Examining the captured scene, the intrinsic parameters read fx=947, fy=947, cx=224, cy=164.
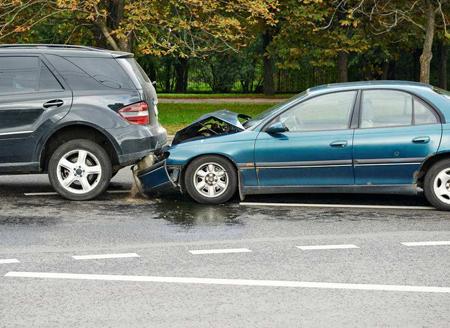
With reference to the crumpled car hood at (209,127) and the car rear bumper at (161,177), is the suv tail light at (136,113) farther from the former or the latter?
the car rear bumper at (161,177)

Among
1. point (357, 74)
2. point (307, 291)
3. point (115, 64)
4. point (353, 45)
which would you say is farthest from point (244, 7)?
point (357, 74)

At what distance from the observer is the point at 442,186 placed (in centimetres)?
1022

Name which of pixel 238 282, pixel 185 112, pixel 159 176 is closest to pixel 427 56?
pixel 185 112

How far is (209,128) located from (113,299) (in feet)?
17.0

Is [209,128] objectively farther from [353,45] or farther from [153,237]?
[353,45]

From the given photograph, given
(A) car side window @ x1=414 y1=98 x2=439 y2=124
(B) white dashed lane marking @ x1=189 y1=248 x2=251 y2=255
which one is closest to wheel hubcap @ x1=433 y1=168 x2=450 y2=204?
(A) car side window @ x1=414 y1=98 x2=439 y2=124

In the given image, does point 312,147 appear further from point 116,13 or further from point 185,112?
point 185,112

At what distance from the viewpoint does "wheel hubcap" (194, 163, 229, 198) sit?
10.7 metres

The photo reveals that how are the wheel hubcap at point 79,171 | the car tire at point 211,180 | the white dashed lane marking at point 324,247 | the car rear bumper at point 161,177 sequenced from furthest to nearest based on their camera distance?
the wheel hubcap at point 79,171 < the car rear bumper at point 161,177 < the car tire at point 211,180 < the white dashed lane marking at point 324,247

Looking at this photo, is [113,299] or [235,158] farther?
[235,158]

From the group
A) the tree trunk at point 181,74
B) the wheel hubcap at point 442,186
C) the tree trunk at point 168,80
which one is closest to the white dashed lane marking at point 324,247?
the wheel hubcap at point 442,186

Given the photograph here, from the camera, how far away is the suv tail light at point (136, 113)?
36.7ft

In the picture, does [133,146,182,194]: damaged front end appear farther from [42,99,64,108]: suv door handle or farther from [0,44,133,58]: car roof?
[0,44,133,58]: car roof

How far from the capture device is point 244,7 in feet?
85.5
